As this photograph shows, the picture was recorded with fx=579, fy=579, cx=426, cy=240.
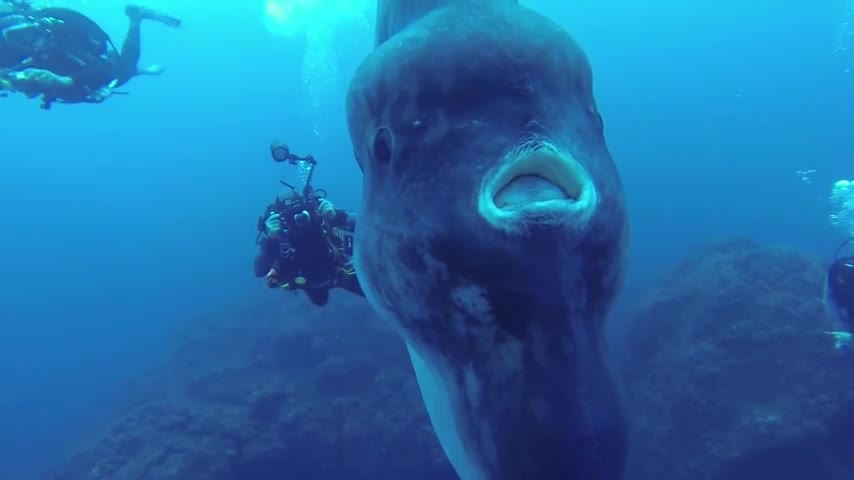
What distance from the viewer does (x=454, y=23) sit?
2365 mm

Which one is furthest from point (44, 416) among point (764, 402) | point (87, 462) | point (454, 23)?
point (454, 23)

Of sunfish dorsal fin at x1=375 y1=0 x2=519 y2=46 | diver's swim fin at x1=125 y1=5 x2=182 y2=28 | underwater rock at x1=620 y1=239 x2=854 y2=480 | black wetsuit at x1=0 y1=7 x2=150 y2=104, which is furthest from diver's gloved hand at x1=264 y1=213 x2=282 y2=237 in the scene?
underwater rock at x1=620 y1=239 x2=854 y2=480

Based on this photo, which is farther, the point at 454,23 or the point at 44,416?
the point at 44,416

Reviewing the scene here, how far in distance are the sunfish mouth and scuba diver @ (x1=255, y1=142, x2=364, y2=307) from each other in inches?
208

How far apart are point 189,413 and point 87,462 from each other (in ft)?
10.1

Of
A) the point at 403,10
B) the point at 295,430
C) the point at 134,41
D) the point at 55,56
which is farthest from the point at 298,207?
the point at 295,430

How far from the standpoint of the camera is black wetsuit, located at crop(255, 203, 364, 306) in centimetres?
698

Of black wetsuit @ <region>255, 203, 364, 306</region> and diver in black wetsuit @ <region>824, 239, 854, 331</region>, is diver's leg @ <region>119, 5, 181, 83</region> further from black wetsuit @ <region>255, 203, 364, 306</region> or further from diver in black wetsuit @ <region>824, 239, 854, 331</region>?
diver in black wetsuit @ <region>824, 239, 854, 331</region>

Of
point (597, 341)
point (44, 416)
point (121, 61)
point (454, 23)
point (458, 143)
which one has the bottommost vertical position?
point (597, 341)

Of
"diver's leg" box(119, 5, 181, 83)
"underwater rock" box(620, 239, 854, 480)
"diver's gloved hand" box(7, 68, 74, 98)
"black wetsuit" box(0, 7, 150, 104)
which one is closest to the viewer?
"diver's gloved hand" box(7, 68, 74, 98)

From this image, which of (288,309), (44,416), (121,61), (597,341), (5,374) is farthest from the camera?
(5,374)

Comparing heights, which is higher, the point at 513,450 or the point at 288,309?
the point at 288,309

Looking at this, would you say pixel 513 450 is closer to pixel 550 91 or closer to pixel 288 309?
pixel 550 91

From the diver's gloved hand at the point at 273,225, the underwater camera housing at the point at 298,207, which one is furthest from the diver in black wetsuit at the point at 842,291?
the diver's gloved hand at the point at 273,225
